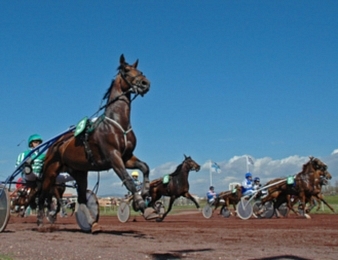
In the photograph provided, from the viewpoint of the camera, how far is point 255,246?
8586 millimetres

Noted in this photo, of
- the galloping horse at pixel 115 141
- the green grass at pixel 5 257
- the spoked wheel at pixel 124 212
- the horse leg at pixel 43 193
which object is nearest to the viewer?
the green grass at pixel 5 257

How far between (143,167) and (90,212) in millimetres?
2391

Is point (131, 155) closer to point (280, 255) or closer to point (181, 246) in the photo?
point (181, 246)

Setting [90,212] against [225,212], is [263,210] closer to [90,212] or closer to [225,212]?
[225,212]

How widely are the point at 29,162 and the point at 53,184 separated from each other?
0.70 m

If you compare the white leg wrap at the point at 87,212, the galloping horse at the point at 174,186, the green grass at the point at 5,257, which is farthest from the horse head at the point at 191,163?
the green grass at the point at 5,257

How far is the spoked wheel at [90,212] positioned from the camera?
1182 cm

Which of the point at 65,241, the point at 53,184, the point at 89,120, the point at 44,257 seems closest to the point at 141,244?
the point at 65,241

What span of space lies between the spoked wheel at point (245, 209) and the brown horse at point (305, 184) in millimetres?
1320

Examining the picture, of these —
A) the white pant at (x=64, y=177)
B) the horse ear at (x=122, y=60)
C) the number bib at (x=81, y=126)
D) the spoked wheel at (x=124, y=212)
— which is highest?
the horse ear at (x=122, y=60)

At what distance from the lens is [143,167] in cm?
1032

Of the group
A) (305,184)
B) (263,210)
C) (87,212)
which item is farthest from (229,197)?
(87,212)

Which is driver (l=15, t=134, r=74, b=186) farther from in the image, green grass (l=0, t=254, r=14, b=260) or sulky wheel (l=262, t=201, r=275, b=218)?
sulky wheel (l=262, t=201, r=275, b=218)

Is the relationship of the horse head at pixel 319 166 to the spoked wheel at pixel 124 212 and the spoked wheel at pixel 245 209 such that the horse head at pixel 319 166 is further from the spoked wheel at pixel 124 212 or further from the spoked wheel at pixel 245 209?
the spoked wheel at pixel 124 212
